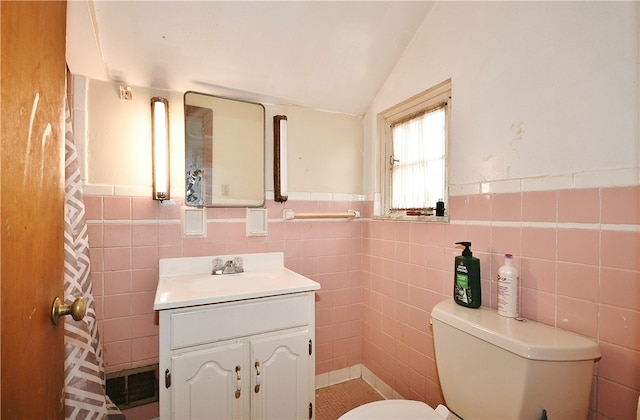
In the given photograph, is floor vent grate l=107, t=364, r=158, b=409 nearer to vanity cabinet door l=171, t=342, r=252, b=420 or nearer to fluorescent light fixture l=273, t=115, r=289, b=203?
vanity cabinet door l=171, t=342, r=252, b=420

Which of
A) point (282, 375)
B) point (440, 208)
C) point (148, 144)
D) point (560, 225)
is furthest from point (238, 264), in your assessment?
point (560, 225)

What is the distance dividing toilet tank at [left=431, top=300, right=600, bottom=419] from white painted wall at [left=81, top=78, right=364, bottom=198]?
44.6 inches

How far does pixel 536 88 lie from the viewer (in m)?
1.05

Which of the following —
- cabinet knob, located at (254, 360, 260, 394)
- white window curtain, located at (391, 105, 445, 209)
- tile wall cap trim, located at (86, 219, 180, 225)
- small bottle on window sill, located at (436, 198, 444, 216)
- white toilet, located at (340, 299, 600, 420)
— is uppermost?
white window curtain, located at (391, 105, 445, 209)

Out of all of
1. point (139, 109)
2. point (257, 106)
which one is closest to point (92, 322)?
point (139, 109)

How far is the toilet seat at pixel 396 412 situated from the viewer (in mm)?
1031

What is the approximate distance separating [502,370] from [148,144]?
1733mm

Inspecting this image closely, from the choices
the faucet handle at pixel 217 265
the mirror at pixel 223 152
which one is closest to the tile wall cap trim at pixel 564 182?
the mirror at pixel 223 152

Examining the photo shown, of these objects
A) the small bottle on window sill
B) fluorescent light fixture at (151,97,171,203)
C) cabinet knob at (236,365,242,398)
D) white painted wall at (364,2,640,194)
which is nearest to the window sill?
the small bottle on window sill

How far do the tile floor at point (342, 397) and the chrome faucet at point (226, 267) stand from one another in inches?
36.3

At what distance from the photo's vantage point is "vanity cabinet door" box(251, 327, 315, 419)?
127 centimetres

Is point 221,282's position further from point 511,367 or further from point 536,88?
point 536,88

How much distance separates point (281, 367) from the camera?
4.33ft

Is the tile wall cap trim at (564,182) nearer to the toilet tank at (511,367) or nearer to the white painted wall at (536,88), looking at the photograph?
the white painted wall at (536,88)
